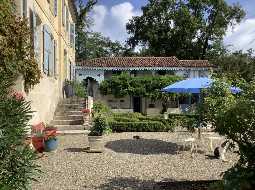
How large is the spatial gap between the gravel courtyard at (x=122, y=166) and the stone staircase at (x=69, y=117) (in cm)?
294

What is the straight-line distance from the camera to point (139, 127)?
19.8 meters

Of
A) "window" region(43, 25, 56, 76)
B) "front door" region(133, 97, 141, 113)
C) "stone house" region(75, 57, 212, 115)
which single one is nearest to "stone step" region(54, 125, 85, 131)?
"window" region(43, 25, 56, 76)

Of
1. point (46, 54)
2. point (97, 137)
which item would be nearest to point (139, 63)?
point (46, 54)

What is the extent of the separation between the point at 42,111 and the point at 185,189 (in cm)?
883

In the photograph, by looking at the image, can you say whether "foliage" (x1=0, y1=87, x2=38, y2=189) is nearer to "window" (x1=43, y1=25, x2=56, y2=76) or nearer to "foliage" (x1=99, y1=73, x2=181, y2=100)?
"window" (x1=43, y1=25, x2=56, y2=76)

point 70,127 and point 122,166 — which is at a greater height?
point 70,127

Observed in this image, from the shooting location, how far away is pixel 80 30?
156 feet

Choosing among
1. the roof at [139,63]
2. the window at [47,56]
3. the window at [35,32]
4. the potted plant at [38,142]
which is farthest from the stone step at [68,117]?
the roof at [139,63]

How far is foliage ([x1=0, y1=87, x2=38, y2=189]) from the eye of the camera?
20.6 feet

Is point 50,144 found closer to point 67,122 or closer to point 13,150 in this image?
point 13,150

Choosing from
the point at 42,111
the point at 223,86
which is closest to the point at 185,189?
the point at 223,86

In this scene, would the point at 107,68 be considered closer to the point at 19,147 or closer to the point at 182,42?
the point at 182,42

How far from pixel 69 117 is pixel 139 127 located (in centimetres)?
320

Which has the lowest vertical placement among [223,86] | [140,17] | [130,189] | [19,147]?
[130,189]
